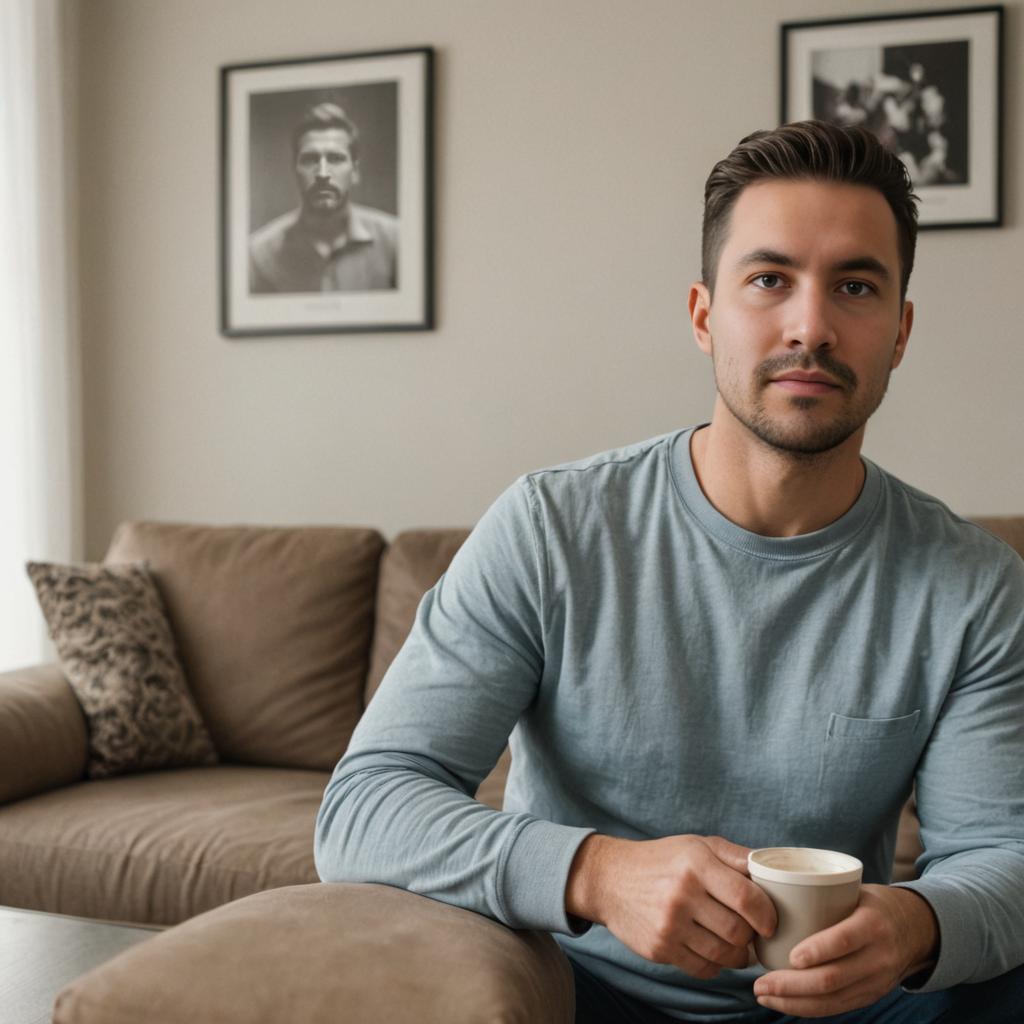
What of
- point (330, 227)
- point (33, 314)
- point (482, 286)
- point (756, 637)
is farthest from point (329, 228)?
point (756, 637)

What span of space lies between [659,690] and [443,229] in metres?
2.12

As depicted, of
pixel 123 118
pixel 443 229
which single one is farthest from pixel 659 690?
pixel 123 118

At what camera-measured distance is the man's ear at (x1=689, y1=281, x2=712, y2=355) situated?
4.54 ft

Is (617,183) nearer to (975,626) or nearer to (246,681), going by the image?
(246,681)

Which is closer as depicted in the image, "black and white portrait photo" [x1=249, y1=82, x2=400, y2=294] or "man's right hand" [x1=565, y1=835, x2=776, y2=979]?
"man's right hand" [x1=565, y1=835, x2=776, y2=979]

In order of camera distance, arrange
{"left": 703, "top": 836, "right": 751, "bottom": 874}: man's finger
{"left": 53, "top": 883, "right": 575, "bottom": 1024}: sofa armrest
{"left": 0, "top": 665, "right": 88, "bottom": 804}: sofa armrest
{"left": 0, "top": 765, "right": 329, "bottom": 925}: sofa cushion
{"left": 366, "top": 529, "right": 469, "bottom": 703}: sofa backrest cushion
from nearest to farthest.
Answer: {"left": 53, "top": 883, "right": 575, "bottom": 1024}: sofa armrest → {"left": 703, "top": 836, "right": 751, "bottom": 874}: man's finger → {"left": 0, "top": 765, "right": 329, "bottom": 925}: sofa cushion → {"left": 0, "top": 665, "right": 88, "bottom": 804}: sofa armrest → {"left": 366, "top": 529, "right": 469, "bottom": 703}: sofa backrest cushion

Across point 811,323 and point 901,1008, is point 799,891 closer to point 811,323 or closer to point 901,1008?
point 901,1008

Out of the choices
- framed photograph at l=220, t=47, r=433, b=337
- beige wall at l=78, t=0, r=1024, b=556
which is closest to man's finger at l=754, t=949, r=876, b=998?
beige wall at l=78, t=0, r=1024, b=556

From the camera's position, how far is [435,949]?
92cm

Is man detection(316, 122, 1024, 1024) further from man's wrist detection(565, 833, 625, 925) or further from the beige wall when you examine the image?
the beige wall

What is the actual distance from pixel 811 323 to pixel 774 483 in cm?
17

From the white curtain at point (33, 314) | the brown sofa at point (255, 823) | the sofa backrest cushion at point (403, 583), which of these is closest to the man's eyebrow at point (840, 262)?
the brown sofa at point (255, 823)

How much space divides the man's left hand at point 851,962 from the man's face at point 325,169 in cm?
255

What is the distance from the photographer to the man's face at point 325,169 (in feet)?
10.3
